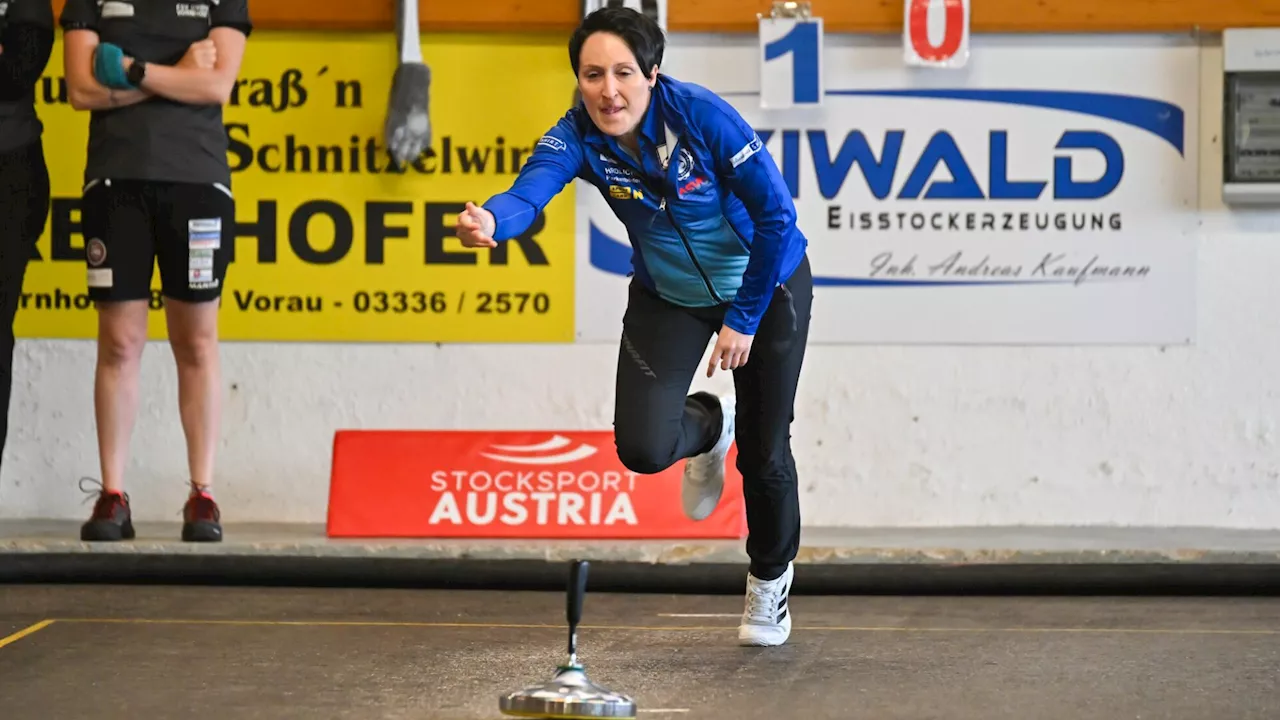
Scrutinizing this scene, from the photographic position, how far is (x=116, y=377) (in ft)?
16.6

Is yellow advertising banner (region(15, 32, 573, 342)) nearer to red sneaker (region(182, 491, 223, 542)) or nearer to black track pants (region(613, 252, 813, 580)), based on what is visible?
red sneaker (region(182, 491, 223, 542))

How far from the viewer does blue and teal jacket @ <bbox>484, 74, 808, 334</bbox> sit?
343 cm

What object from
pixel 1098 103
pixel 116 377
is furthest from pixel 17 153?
pixel 1098 103

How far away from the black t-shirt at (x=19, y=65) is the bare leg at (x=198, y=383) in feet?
2.25

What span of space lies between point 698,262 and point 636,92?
0.47 meters

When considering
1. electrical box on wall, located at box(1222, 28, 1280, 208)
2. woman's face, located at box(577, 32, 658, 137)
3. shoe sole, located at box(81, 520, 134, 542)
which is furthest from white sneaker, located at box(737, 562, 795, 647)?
electrical box on wall, located at box(1222, 28, 1280, 208)

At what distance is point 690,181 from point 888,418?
2.49 m

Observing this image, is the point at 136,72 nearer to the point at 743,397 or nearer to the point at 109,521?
the point at 109,521

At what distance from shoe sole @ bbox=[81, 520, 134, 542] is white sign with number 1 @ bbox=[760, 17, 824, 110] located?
2.58 metres

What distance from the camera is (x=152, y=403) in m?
5.79

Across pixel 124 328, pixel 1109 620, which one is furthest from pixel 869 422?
pixel 124 328

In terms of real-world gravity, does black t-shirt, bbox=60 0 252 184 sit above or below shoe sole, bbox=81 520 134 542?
above

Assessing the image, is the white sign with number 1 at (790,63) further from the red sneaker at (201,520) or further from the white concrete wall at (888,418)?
the red sneaker at (201,520)

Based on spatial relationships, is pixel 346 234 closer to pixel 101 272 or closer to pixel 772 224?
pixel 101 272
